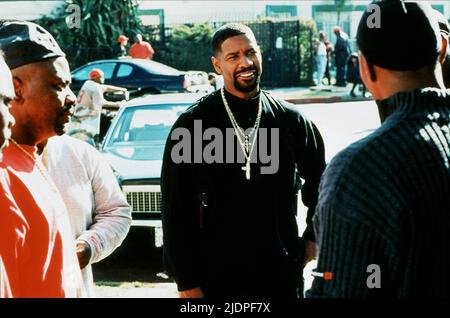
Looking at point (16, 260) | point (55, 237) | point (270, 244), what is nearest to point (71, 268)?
point (55, 237)

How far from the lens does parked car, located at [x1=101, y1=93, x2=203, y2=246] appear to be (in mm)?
7945

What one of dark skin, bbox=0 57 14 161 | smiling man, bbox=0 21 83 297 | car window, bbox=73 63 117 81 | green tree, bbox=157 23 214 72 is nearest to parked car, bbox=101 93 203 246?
smiling man, bbox=0 21 83 297

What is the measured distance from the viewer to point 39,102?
9.57 feet

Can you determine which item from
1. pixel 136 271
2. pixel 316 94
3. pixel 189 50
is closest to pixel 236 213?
pixel 136 271

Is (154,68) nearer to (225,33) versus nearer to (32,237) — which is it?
(225,33)

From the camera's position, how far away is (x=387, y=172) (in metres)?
2.10

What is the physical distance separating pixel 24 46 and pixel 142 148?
6.01 meters

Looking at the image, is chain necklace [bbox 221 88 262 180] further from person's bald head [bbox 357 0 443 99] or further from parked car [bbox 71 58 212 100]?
parked car [bbox 71 58 212 100]

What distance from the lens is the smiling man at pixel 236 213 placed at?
12.3 ft

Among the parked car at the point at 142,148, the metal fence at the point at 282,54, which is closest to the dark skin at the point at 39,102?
the parked car at the point at 142,148

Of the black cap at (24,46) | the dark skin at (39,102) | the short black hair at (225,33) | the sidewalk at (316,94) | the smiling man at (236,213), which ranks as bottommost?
the sidewalk at (316,94)

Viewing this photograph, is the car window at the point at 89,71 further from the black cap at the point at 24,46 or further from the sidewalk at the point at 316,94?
the black cap at the point at 24,46

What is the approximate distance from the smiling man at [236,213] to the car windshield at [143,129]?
4.99 m

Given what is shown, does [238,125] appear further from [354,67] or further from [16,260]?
[354,67]
